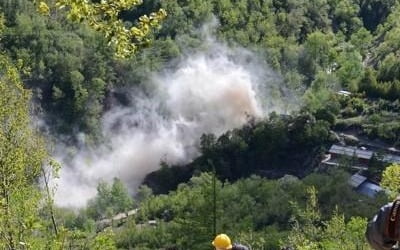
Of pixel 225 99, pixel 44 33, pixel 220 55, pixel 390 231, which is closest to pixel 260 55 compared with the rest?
pixel 220 55

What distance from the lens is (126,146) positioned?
96.3 metres

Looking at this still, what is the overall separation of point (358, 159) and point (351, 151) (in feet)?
7.38

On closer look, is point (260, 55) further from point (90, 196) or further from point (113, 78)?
point (90, 196)

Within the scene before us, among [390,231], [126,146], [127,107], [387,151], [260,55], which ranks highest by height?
→ [260,55]

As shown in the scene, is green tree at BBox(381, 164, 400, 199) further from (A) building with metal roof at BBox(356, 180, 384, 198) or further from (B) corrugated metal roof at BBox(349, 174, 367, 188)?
(B) corrugated metal roof at BBox(349, 174, 367, 188)

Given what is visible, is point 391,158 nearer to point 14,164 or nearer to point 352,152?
point 352,152

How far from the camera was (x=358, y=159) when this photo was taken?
7456 centimetres

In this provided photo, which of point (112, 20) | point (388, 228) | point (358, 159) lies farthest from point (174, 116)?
point (388, 228)

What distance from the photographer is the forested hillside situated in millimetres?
59969

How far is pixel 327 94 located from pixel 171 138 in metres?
20.3

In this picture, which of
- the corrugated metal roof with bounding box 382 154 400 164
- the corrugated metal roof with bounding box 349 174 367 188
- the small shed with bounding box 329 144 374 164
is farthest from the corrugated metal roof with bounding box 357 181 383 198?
the small shed with bounding box 329 144 374 164

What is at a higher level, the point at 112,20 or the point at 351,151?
the point at 351,151

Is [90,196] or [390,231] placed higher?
[90,196]

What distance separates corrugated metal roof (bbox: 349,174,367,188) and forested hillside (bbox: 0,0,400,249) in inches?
42.9
